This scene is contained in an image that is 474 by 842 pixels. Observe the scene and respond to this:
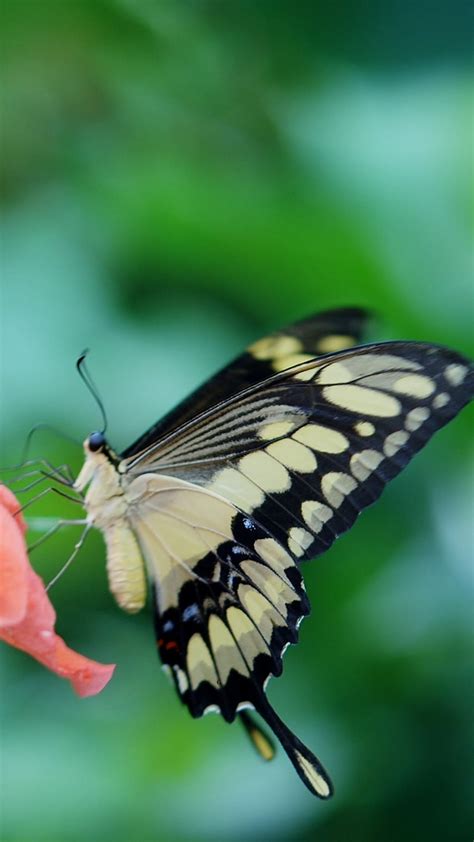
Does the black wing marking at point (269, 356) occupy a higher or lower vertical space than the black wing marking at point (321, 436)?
higher

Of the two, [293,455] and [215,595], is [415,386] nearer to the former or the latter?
[293,455]

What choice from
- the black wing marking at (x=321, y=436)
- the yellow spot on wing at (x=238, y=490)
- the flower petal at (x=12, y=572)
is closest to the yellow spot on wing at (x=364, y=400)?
the black wing marking at (x=321, y=436)

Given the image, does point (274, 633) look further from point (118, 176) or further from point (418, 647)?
point (118, 176)

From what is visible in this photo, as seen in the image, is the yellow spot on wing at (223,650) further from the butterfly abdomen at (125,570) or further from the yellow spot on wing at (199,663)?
the butterfly abdomen at (125,570)

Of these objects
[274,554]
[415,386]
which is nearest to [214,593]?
[274,554]

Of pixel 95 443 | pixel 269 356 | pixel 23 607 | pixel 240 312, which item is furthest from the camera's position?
pixel 240 312

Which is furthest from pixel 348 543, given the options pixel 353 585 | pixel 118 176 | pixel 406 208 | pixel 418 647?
pixel 118 176
